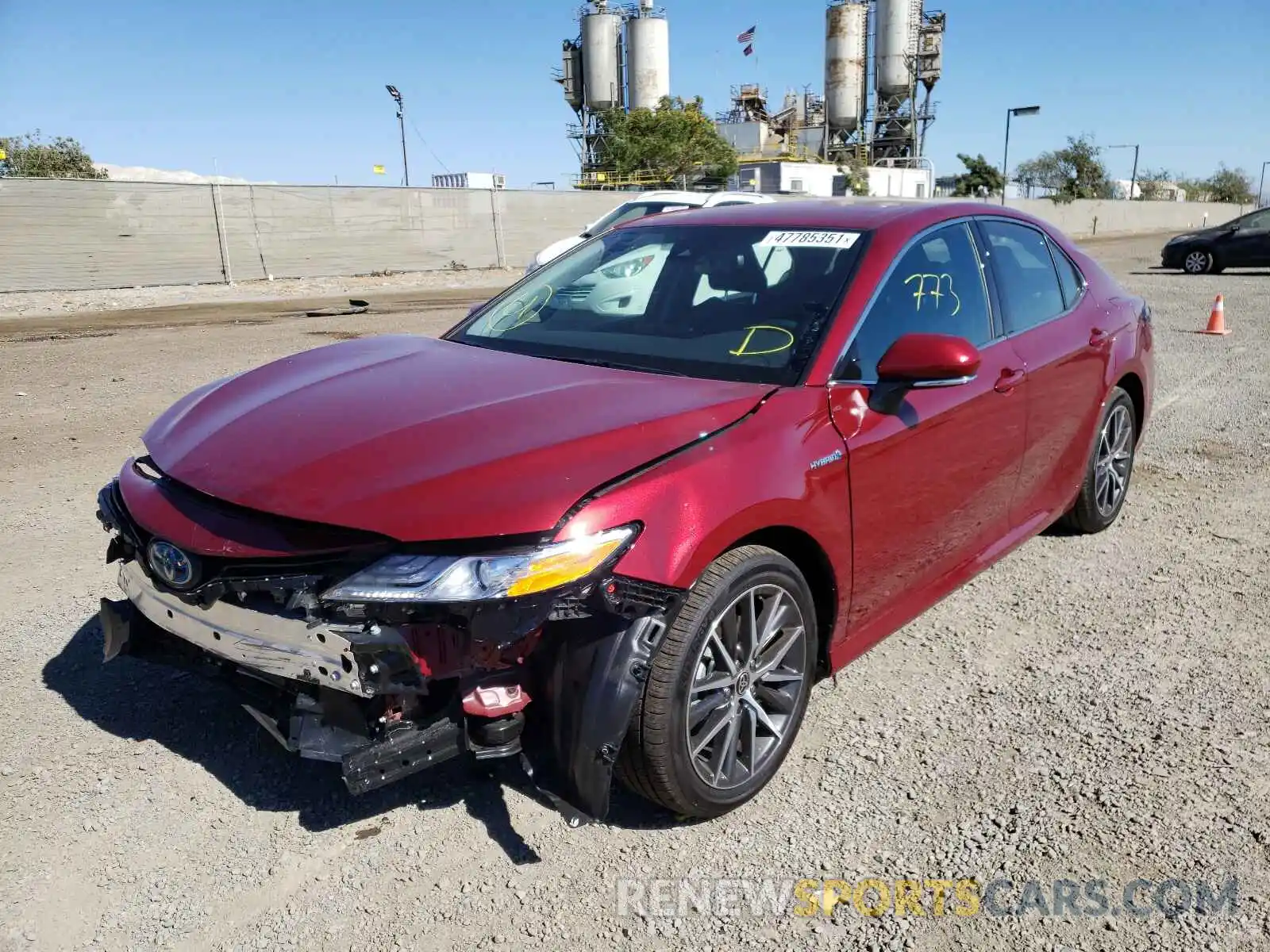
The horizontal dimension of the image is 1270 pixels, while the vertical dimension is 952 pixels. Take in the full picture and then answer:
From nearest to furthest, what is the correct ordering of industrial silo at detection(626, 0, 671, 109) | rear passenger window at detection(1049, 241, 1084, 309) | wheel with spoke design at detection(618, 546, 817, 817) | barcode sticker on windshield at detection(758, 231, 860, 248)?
wheel with spoke design at detection(618, 546, 817, 817) < barcode sticker on windshield at detection(758, 231, 860, 248) < rear passenger window at detection(1049, 241, 1084, 309) < industrial silo at detection(626, 0, 671, 109)

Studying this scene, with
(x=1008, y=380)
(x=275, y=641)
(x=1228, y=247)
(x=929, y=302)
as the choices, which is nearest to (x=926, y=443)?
(x=929, y=302)

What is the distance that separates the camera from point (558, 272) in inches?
165

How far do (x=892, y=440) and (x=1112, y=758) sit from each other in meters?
1.20

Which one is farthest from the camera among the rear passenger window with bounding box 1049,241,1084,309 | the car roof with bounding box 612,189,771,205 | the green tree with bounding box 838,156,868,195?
the green tree with bounding box 838,156,868,195

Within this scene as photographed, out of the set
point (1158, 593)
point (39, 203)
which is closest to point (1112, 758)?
point (1158, 593)

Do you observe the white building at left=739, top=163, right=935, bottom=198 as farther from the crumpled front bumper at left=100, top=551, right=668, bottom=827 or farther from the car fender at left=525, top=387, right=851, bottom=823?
the crumpled front bumper at left=100, top=551, right=668, bottom=827

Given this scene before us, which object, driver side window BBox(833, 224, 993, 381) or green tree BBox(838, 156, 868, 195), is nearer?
driver side window BBox(833, 224, 993, 381)

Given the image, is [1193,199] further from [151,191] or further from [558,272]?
[558,272]

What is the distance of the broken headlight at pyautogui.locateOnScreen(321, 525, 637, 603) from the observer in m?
2.24

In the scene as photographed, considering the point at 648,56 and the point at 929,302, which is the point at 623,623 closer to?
the point at 929,302

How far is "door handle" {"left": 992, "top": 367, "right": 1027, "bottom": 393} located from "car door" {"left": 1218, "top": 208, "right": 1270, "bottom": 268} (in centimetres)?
2107

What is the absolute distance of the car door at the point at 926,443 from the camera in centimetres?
308

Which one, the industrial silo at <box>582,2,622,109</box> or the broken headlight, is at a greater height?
the industrial silo at <box>582,2,622,109</box>

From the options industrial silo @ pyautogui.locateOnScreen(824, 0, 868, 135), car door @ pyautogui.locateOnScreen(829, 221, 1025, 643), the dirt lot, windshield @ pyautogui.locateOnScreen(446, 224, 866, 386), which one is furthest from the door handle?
industrial silo @ pyautogui.locateOnScreen(824, 0, 868, 135)
